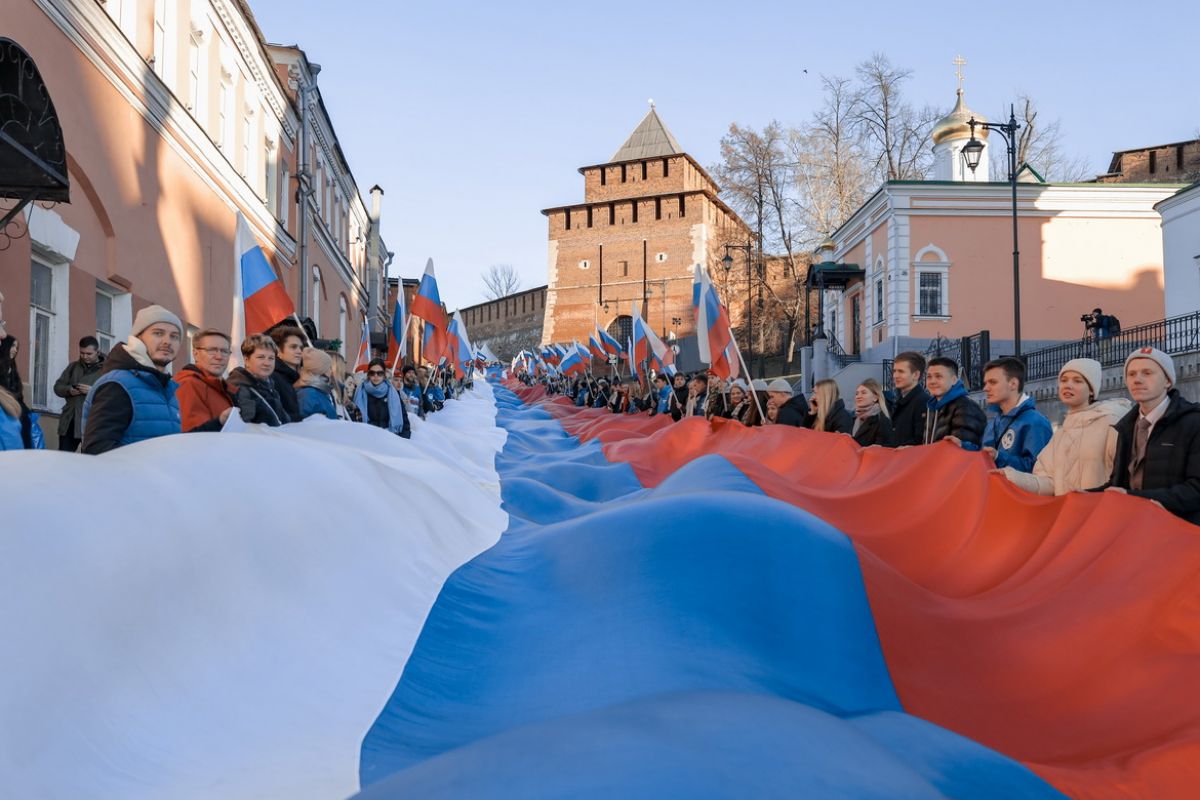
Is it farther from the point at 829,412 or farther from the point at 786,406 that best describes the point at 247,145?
the point at 829,412

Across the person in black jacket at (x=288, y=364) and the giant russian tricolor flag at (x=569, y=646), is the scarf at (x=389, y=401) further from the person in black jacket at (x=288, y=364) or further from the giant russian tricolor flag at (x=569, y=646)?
the giant russian tricolor flag at (x=569, y=646)

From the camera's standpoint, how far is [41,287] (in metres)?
10.1

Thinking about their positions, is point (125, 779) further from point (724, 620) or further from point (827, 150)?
point (827, 150)

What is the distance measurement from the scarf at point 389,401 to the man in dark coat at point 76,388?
3.03 meters

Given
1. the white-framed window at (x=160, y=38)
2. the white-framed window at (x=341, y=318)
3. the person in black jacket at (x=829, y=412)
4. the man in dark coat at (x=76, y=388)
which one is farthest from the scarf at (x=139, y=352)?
the white-framed window at (x=341, y=318)

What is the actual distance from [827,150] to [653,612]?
1715 inches

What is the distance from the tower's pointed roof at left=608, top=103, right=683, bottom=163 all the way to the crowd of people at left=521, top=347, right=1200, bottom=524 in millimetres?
62108

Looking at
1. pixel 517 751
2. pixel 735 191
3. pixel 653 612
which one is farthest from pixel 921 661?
pixel 735 191

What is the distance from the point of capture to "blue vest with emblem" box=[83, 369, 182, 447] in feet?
15.2

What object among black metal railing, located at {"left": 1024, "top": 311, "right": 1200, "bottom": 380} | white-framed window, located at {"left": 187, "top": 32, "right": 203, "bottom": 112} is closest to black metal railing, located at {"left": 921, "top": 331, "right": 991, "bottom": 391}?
black metal railing, located at {"left": 1024, "top": 311, "right": 1200, "bottom": 380}

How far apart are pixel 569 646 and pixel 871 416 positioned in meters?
5.68

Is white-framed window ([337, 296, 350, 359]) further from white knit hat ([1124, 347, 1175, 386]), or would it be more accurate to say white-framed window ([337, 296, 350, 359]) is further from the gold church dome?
white knit hat ([1124, 347, 1175, 386])

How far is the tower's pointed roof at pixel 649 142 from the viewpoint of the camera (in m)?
69.6

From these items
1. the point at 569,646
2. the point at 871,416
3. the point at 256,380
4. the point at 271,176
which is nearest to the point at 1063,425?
the point at 871,416
